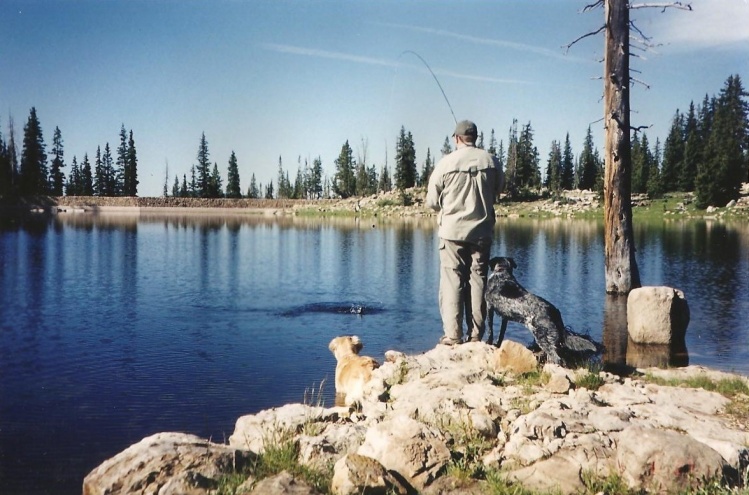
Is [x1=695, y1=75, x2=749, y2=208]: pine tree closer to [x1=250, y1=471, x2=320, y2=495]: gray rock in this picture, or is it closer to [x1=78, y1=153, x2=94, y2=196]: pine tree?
[x1=250, y1=471, x2=320, y2=495]: gray rock

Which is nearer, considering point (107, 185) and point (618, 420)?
point (618, 420)

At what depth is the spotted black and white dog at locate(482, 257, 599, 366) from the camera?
676cm

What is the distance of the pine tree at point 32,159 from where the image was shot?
9131 centimetres

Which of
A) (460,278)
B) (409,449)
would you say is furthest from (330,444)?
(460,278)

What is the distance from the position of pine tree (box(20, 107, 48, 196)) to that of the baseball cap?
9759 cm

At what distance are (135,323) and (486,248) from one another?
7.07 metres

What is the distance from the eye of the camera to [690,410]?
5379 mm

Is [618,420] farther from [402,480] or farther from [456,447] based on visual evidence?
[402,480]

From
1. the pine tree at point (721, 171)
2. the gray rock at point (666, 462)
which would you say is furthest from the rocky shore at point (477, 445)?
the pine tree at point (721, 171)

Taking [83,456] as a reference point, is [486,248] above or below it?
above

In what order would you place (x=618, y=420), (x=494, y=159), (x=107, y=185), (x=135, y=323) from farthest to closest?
(x=107, y=185) → (x=135, y=323) → (x=494, y=159) → (x=618, y=420)

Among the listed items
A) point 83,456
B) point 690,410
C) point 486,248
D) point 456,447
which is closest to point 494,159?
point 486,248

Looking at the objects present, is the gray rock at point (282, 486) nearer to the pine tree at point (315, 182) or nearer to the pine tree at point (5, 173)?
the pine tree at point (5, 173)

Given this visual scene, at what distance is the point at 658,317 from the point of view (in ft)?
30.5
